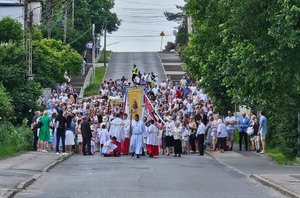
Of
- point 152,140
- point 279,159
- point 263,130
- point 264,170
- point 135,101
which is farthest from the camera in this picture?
point 135,101

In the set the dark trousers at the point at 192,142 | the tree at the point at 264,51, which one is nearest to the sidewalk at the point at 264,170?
the dark trousers at the point at 192,142

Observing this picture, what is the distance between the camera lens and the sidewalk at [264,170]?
22.4 metres

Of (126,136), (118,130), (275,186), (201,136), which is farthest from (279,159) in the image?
(275,186)

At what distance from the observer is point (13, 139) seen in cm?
3703

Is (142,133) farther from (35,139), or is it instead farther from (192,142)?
(35,139)

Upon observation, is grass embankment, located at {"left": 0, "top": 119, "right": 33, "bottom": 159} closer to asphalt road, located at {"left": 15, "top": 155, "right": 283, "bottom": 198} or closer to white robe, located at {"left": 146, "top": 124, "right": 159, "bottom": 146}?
asphalt road, located at {"left": 15, "top": 155, "right": 283, "bottom": 198}

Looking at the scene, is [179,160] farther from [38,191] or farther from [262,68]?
[38,191]

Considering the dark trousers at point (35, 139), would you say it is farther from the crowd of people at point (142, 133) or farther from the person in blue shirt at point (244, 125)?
the person in blue shirt at point (244, 125)

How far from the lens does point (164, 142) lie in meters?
39.0

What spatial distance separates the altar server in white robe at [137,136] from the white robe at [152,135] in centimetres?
24

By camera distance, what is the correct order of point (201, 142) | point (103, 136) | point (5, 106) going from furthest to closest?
point (5, 106)
point (103, 136)
point (201, 142)

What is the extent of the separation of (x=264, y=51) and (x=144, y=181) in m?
6.70

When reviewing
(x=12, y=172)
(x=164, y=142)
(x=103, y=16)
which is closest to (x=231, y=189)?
(x=12, y=172)

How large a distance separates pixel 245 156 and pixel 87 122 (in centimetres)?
661
